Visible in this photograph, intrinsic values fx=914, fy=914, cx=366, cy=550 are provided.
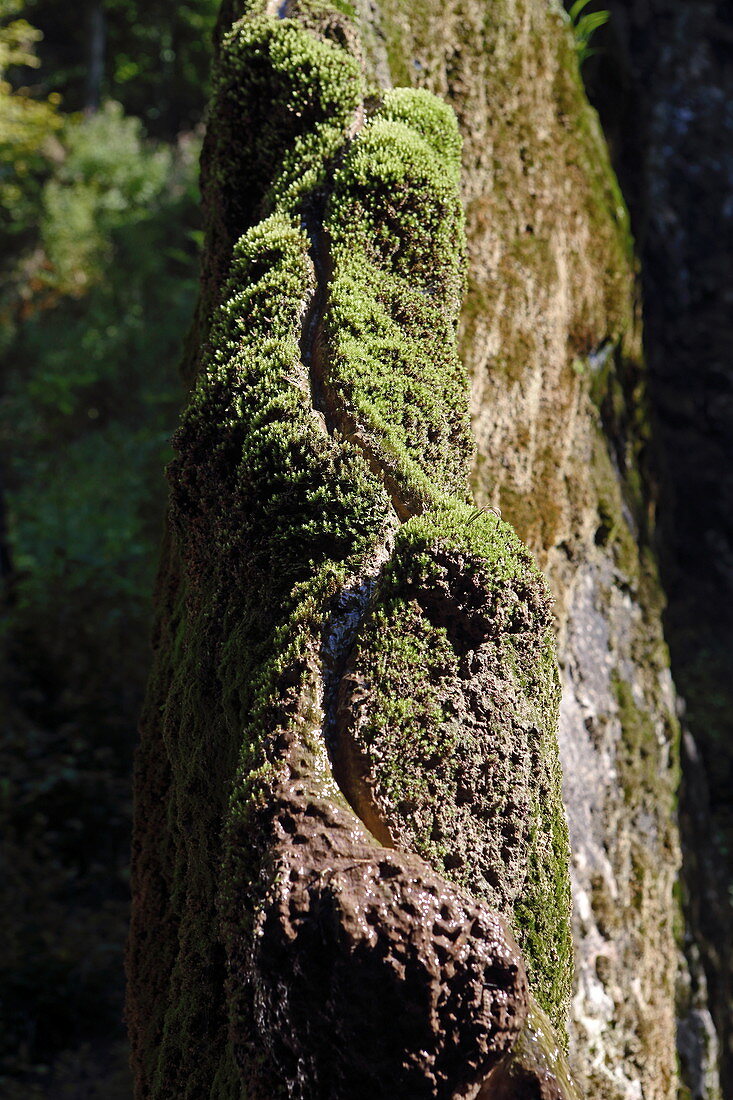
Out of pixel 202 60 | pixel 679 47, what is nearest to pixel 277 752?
pixel 679 47

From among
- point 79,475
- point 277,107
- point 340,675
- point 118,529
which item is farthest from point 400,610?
point 79,475

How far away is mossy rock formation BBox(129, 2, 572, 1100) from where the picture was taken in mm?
1331

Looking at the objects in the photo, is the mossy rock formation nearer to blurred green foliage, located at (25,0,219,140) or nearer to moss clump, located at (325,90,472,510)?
moss clump, located at (325,90,472,510)

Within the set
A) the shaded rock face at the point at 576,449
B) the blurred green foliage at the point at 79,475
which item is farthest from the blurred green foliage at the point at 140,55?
the shaded rock face at the point at 576,449

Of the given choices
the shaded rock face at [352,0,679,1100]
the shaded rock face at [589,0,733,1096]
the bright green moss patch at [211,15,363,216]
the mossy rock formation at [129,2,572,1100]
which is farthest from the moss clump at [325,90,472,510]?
the shaded rock face at [589,0,733,1096]

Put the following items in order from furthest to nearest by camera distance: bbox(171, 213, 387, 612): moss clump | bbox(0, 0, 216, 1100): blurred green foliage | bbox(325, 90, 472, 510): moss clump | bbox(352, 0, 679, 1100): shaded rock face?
bbox(0, 0, 216, 1100): blurred green foliage, bbox(352, 0, 679, 1100): shaded rock face, bbox(325, 90, 472, 510): moss clump, bbox(171, 213, 387, 612): moss clump

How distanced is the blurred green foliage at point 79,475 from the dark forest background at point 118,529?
0.02 metres

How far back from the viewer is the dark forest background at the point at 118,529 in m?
5.08

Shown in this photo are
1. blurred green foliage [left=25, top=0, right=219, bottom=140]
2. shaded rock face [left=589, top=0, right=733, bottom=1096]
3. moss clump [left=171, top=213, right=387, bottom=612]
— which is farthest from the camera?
blurred green foliage [left=25, top=0, right=219, bottom=140]

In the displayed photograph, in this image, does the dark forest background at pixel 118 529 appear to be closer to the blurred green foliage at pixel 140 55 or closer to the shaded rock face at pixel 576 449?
the shaded rock face at pixel 576 449

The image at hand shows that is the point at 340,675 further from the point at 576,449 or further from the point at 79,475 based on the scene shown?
the point at 79,475

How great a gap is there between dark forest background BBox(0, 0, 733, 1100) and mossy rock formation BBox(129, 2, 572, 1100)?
1.67 metres

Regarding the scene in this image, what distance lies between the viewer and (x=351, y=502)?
1.73 metres

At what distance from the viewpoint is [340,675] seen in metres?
1.62
